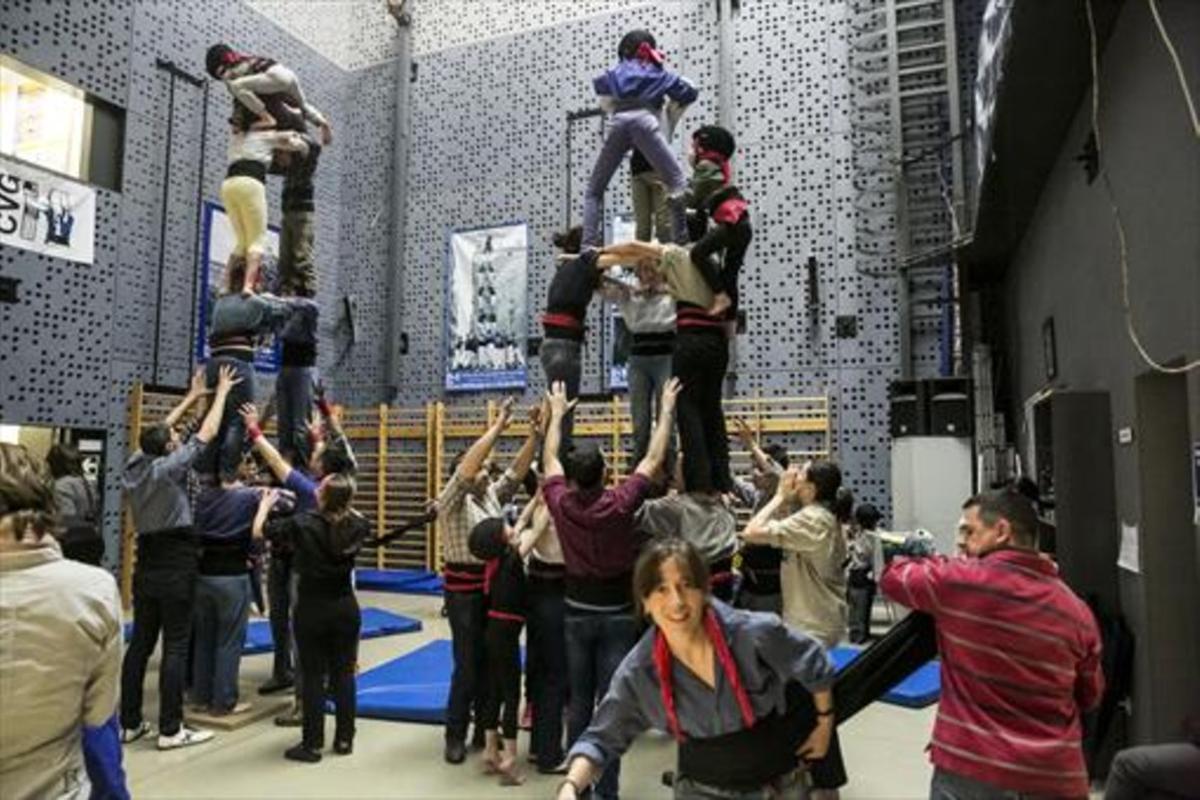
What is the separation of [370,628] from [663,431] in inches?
205

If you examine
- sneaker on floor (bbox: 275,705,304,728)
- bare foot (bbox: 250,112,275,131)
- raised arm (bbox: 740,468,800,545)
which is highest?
bare foot (bbox: 250,112,275,131)

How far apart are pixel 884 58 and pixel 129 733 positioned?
940cm

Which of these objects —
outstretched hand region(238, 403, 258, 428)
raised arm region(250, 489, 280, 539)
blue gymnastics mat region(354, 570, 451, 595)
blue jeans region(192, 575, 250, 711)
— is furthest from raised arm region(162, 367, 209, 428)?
blue gymnastics mat region(354, 570, 451, 595)

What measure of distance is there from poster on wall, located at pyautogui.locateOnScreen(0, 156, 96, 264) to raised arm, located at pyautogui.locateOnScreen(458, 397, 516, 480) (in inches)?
227

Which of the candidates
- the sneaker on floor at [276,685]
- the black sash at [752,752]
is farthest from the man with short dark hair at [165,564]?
the black sash at [752,752]

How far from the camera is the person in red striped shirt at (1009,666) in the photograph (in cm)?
215

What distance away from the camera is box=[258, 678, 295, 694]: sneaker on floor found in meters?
5.81

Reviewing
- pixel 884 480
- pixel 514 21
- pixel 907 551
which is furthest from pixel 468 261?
pixel 907 551

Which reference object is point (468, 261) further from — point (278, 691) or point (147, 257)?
point (278, 691)

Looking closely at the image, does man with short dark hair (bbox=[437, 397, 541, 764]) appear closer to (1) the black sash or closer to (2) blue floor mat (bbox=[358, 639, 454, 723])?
(2) blue floor mat (bbox=[358, 639, 454, 723])

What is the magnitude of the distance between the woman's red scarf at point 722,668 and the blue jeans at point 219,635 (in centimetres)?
395

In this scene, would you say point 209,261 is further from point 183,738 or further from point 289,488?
point 183,738

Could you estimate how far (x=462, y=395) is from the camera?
11.3m

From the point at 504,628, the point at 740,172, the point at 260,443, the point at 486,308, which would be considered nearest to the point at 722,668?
the point at 504,628
